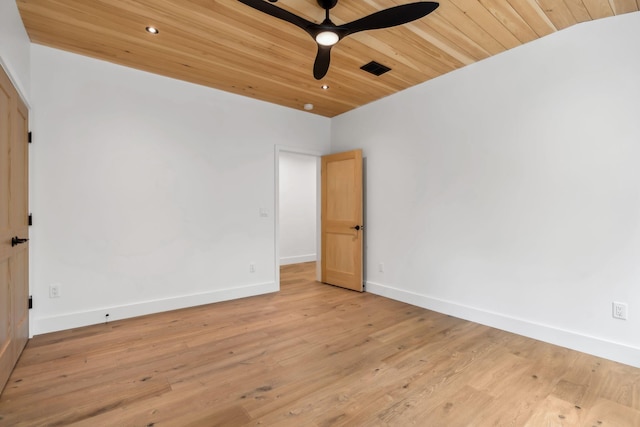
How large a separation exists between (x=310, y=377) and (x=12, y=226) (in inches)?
94.5

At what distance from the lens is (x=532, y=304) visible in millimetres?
2746

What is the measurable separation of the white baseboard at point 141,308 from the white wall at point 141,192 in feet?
0.04

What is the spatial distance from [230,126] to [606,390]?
4.28m

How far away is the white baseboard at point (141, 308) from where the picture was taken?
9.30 ft

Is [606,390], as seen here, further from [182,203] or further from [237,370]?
[182,203]

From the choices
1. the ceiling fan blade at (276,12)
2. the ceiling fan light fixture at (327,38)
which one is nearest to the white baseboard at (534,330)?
the ceiling fan light fixture at (327,38)

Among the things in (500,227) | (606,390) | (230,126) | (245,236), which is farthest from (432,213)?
(230,126)

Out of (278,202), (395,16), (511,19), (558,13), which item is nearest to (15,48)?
(395,16)

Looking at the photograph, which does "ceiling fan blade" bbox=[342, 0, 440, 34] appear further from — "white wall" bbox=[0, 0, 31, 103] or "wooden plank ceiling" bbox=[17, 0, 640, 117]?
"white wall" bbox=[0, 0, 31, 103]

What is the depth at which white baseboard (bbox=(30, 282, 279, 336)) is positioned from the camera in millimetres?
2834

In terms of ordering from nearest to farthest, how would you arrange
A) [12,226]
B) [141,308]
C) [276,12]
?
[276,12] → [12,226] → [141,308]

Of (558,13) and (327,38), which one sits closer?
(327,38)

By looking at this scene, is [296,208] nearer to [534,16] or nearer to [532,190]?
[532,190]

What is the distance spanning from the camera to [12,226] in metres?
2.15
